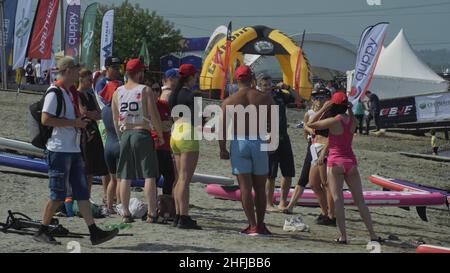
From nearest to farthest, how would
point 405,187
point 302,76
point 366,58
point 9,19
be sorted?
point 405,187, point 366,58, point 9,19, point 302,76

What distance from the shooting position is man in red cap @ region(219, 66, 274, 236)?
870 centimetres

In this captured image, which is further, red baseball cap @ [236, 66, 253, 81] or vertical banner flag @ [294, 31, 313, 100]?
vertical banner flag @ [294, 31, 313, 100]

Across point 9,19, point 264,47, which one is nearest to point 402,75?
point 264,47

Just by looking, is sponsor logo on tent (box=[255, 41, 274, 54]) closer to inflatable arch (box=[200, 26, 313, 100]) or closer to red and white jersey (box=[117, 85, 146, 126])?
inflatable arch (box=[200, 26, 313, 100])

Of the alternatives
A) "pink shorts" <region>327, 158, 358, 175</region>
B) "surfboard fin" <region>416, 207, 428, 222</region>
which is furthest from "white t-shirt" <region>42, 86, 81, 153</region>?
"surfboard fin" <region>416, 207, 428, 222</region>

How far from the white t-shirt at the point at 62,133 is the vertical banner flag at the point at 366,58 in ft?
55.1

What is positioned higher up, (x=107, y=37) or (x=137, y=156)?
(x=107, y=37)

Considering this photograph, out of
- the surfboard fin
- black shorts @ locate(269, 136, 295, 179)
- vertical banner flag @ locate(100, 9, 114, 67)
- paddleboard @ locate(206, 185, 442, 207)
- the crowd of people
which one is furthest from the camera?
vertical banner flag @ locate(100, 9, 114, 67)

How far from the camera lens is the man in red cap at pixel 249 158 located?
8695 mm

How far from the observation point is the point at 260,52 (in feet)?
126

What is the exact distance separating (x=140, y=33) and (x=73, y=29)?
1708 inches

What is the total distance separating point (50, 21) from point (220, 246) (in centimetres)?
2387

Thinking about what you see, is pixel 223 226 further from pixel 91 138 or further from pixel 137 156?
pixel 91 138

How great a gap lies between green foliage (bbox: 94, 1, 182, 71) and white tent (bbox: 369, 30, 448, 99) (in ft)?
99.4
